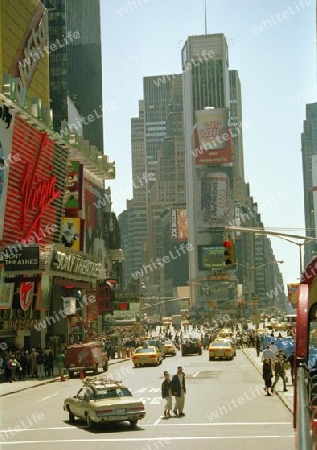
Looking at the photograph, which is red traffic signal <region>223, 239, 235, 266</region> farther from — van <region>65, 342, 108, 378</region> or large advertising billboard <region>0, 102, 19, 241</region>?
large advertising billboard <region>0, 102, 19, 241</region>

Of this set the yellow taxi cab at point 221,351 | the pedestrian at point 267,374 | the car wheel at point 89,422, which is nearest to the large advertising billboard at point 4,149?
the yellow taxi cab at point 221,351

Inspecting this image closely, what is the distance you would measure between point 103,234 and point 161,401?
72389 mm

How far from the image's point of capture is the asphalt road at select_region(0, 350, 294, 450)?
62.7ft

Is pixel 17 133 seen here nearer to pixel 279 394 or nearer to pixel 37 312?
pixel 37 312

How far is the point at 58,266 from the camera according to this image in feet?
183

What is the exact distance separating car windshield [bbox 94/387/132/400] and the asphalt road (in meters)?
0.89

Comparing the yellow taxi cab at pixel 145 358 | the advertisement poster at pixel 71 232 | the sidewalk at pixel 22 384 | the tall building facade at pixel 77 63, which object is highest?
the tall building facade at pixel 77 63

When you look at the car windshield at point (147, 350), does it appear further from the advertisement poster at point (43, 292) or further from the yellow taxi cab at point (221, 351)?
the advertisement poster at point (43, 292)

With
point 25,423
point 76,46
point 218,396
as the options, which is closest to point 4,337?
point 218,396

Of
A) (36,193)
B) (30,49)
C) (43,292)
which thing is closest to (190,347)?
(43,292)

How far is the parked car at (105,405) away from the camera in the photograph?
22062 millimetres

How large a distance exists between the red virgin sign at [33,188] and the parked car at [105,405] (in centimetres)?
3154

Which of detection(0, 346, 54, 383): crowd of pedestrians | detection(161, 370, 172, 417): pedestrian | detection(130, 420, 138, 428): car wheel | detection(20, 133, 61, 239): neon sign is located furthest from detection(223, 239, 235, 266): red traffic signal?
detection(20, 133, 61, 239): neon sign

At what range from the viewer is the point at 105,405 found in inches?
870
